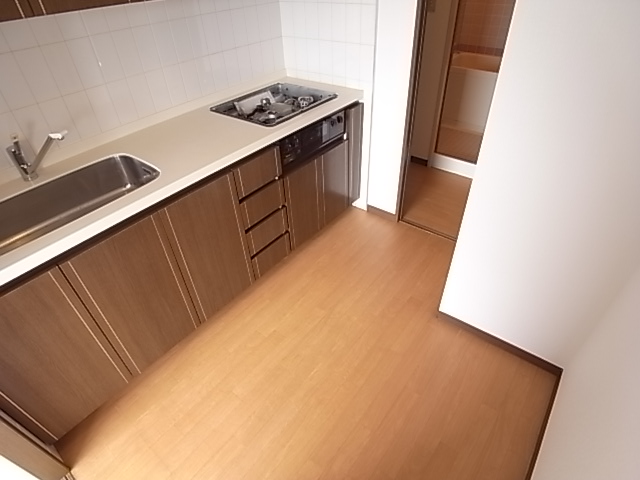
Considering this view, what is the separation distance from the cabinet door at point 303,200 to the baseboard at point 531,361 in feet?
3.13

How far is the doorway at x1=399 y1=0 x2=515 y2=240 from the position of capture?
8.80 feet

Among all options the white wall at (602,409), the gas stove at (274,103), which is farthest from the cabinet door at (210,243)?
the white wall at (602,409)

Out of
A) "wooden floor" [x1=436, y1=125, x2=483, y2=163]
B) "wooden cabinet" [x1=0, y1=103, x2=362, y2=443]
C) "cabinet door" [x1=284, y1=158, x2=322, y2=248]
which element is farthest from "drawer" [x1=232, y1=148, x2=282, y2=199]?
"wooden floor" [x1=436, y1=125, x2=483, y2=163]

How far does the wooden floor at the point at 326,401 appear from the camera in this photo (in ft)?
4.98

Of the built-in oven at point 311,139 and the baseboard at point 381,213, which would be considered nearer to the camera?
the built-in oven at point 311,139

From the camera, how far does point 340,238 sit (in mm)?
2623

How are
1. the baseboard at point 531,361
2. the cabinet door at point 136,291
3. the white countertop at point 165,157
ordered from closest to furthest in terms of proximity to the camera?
the white countertop at point 165,157, the cabinet door at point 136,291, the baseboard at point 531,361

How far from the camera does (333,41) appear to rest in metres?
2.26

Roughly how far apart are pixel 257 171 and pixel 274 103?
703mm

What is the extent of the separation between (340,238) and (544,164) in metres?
1.49

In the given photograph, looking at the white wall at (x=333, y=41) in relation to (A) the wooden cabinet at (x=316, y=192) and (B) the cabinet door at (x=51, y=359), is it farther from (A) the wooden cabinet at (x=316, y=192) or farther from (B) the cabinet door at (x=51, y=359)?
(B) the cabinet door at (x=51, y=359)

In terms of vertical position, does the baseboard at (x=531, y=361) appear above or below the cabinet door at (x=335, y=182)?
below

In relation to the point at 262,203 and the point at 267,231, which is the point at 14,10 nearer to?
the point at 262,203

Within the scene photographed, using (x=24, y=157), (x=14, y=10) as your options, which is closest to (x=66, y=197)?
(x=24, y=157)
